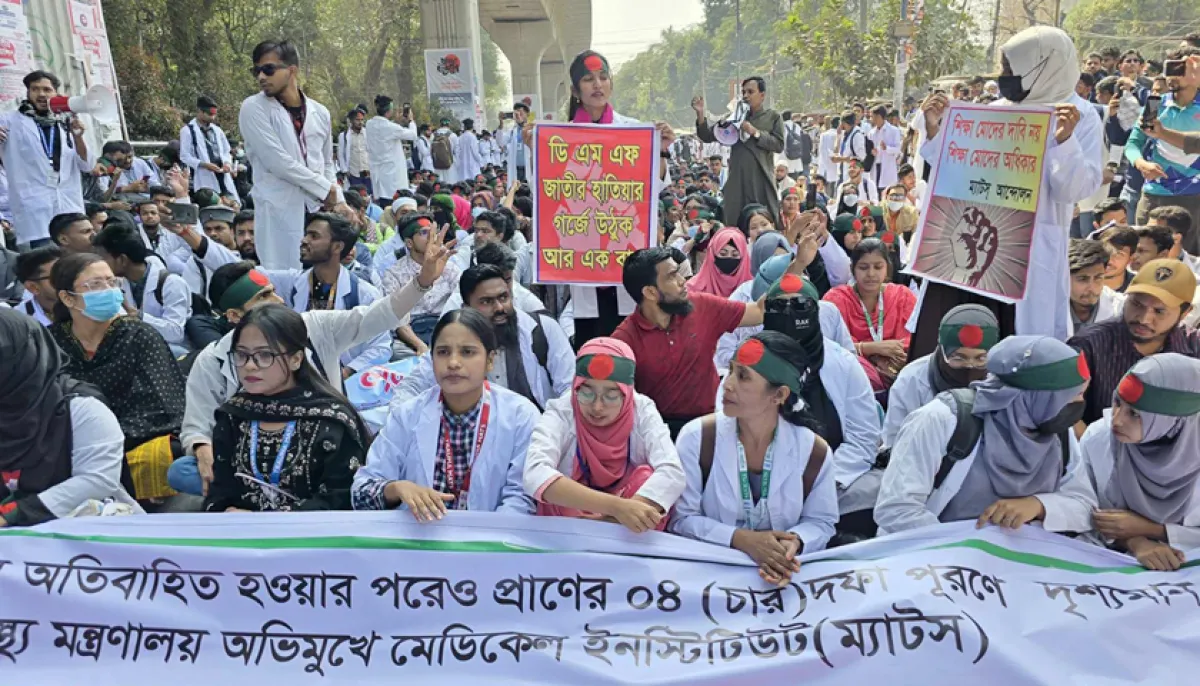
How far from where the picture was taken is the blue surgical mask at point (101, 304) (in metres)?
3.54

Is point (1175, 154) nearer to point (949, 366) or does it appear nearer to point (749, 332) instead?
point (749, 332)

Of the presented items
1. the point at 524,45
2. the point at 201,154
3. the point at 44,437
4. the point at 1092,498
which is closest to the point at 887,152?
the point at 201,154

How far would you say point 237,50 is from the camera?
23578mm

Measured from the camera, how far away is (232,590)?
8.46 ft

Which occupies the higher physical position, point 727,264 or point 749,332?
point 727,264

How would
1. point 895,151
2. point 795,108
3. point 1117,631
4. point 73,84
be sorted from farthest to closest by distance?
point 795,108
point 895,151
point 73,84
point 1117,631

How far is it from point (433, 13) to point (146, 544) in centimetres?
2284

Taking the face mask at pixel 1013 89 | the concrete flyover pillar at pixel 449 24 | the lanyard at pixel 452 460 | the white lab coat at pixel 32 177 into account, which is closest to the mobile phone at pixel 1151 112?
the face mask at pixel 1013 89

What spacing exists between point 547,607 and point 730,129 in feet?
17.3

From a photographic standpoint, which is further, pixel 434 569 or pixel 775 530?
pixel 775 530

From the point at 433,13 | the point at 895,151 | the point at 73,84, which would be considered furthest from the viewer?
the point at 433,13

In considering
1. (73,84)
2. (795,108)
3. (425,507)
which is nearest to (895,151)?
(73,84)

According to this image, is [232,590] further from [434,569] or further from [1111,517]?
[1111,517]

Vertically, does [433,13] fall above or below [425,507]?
above
